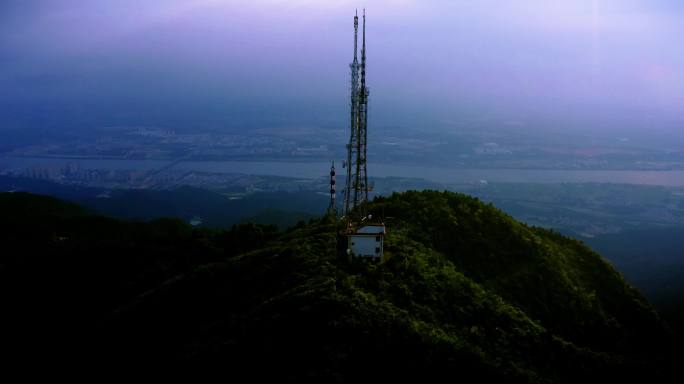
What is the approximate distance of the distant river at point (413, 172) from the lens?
133250 millimetres

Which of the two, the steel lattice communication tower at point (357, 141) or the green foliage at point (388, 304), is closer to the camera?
the green foliage at point (388, 304)

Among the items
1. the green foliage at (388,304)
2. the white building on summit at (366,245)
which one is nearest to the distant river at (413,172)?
the green foliage at (388,304)

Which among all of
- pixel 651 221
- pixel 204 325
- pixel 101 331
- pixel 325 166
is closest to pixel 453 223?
pixel 204 325

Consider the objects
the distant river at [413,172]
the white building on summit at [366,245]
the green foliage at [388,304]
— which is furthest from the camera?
the distant river at [413,172]

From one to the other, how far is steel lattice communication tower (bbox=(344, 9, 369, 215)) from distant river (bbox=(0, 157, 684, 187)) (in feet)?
328

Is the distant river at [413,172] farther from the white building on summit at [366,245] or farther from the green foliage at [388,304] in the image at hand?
the white building on summit at [366,245]

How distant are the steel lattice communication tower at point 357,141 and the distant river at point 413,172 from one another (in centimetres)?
10009

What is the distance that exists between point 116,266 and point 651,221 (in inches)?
3602

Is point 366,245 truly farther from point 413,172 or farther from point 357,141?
point 413,172

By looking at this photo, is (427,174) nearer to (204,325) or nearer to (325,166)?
(325,166)

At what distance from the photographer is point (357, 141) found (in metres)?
28.4

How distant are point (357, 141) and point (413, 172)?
110m

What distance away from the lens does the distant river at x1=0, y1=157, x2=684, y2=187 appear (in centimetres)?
13325

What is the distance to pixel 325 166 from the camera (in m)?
149
